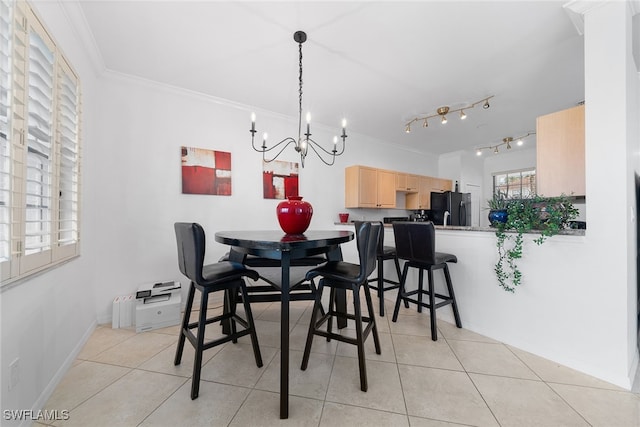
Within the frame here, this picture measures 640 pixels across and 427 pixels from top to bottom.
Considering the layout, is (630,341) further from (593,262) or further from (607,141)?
(607,141)

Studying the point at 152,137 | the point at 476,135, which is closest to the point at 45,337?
the point at 152,137

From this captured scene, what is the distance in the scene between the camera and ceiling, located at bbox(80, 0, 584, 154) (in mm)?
1866

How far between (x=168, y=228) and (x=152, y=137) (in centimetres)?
108

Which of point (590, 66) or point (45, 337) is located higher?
point (590, 66)

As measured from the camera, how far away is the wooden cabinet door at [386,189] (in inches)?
182

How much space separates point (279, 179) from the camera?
3.71m

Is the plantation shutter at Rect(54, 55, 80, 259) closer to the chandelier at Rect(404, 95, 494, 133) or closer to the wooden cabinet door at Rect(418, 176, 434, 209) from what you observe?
the chandelier at Rect(404, 95, 494, 133)

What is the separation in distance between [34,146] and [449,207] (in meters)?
5.64

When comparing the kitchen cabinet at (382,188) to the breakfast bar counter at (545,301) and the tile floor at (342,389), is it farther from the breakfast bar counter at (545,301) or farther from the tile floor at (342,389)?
the tile floor at (342,389)

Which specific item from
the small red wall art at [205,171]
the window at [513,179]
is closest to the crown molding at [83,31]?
the small red wall art at [205,171]

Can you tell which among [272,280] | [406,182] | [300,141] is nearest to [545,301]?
[272,280]

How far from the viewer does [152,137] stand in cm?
284

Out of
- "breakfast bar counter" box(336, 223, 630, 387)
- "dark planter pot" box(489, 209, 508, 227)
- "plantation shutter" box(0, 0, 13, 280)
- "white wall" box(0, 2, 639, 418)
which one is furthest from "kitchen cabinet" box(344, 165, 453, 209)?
"plantation shutter" box(0, 0, 13, 280)

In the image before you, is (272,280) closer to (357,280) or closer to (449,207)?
(357,280)
